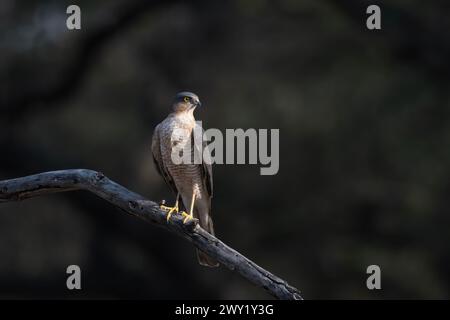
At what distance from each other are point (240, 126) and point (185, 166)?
220 inches

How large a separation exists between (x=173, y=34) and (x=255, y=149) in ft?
18.5

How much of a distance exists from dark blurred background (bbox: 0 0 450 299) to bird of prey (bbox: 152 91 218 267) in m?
4.11

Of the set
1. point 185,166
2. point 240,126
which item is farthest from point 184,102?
point 240,126

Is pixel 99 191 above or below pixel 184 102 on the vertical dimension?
below

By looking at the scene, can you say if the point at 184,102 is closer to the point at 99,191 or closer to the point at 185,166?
the point at 185,166

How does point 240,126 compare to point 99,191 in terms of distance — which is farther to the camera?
point 240,126

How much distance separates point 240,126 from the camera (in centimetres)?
1208

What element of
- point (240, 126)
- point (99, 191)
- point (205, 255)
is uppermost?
point (240, 126)

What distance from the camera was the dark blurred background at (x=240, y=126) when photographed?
437 inches

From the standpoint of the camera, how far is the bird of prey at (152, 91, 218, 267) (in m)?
6.40

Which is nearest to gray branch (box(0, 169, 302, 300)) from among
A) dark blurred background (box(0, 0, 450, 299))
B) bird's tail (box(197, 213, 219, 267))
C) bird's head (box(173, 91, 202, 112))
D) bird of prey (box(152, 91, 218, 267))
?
bird of prey (box(152, 91, 218, 267))

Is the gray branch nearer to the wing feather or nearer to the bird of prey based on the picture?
the bird of prey

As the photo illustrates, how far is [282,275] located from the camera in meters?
12.8

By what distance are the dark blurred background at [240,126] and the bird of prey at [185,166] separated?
13.5 feet
